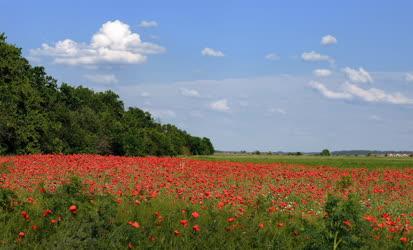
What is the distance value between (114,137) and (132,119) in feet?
50.9

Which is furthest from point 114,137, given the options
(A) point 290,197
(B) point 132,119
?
(A) point 290,197

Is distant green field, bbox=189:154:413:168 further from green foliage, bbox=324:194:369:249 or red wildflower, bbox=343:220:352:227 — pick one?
red wildflower, bbox=343:220:352:227

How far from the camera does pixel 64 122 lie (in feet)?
164

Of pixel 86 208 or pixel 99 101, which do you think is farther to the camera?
pixel 99 101

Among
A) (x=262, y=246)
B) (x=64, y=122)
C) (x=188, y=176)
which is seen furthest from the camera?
(x=64, y=122)

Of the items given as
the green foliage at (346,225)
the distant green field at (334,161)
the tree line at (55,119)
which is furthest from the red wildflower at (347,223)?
the tree line at (55,119)

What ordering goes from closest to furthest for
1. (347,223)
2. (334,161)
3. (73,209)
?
(347,223) < (73,209) < (334,161)

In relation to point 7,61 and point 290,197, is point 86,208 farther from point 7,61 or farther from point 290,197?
point 7,61

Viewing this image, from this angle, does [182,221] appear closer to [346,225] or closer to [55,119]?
[346,225]

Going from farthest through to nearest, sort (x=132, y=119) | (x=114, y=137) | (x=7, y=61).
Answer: (x=132, y=119) < (x=114, y=137) < (x=7, y=61)

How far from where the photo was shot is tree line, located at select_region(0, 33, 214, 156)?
132 feet

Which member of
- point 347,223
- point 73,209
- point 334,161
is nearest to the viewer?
point 347,223

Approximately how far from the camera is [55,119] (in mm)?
47750

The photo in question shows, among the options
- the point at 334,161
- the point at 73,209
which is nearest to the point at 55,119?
the point at 334,161
